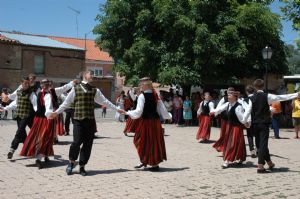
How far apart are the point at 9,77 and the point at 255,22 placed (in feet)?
77.0

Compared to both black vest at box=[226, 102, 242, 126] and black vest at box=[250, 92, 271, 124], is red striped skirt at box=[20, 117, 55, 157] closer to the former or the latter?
black vest at box=[226, 102, 242, 126]

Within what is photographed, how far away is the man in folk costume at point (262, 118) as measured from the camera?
28.9ft

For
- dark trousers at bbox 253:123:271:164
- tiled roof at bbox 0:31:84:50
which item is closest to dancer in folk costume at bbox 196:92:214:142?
dark trousers at bbox 253:123:271:164

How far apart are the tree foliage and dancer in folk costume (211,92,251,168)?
35.7ft

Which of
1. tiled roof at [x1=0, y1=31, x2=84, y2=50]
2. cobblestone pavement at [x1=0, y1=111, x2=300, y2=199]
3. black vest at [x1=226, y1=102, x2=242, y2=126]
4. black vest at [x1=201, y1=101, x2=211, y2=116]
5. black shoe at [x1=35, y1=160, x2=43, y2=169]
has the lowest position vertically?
cobblestone pavement at [x1=0, y1=111, x2=300, y2=199]

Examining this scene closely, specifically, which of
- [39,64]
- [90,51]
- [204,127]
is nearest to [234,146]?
[204,127]

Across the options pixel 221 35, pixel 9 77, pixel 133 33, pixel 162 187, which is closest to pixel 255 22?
pixel 221 35

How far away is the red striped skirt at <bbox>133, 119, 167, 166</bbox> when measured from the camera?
8.93 m

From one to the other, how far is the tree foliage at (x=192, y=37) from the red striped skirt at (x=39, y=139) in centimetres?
1200

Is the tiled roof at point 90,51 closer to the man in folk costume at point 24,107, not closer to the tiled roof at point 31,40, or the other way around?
the tiled roof at point 31,40

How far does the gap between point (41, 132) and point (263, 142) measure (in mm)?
4320

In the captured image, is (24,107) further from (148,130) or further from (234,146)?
(234,146)

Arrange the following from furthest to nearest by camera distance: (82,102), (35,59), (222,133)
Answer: (35,59) < (222,133) < (82,102)

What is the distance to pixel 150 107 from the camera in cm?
898
